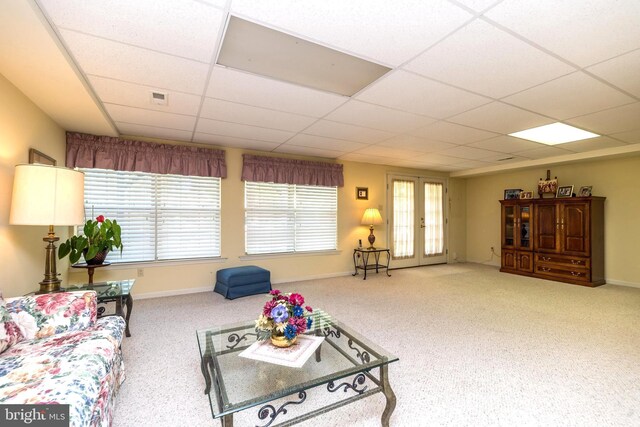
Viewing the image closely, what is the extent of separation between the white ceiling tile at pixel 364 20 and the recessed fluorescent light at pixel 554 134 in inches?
105

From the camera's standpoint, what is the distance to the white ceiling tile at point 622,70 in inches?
79.0

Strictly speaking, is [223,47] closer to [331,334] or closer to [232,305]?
[331,334]

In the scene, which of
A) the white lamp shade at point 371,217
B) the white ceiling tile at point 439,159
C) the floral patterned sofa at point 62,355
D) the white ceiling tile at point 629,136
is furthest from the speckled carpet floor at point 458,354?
the white ceiling tile at point 439,159

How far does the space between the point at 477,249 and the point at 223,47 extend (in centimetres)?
715

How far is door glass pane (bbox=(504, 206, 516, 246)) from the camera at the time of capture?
5889mm

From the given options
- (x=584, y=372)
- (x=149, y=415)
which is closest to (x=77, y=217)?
(x=149, y=415)

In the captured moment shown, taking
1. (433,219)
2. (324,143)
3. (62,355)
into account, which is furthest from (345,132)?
(433,219)

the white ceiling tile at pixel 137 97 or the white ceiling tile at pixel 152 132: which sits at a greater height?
the white ceiling tile at pixel 137 97

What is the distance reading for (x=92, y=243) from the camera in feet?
9.75

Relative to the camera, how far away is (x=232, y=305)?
371 cm

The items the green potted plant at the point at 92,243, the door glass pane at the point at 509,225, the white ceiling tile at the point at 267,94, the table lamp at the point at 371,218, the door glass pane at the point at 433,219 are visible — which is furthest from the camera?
the door glass pane at the point at 433,219

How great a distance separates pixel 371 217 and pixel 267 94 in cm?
343

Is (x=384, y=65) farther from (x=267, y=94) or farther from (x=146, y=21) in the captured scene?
(x=146, y=21)

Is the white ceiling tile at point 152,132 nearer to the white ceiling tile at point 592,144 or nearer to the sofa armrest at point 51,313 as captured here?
the sofa armrest at point 51,313
